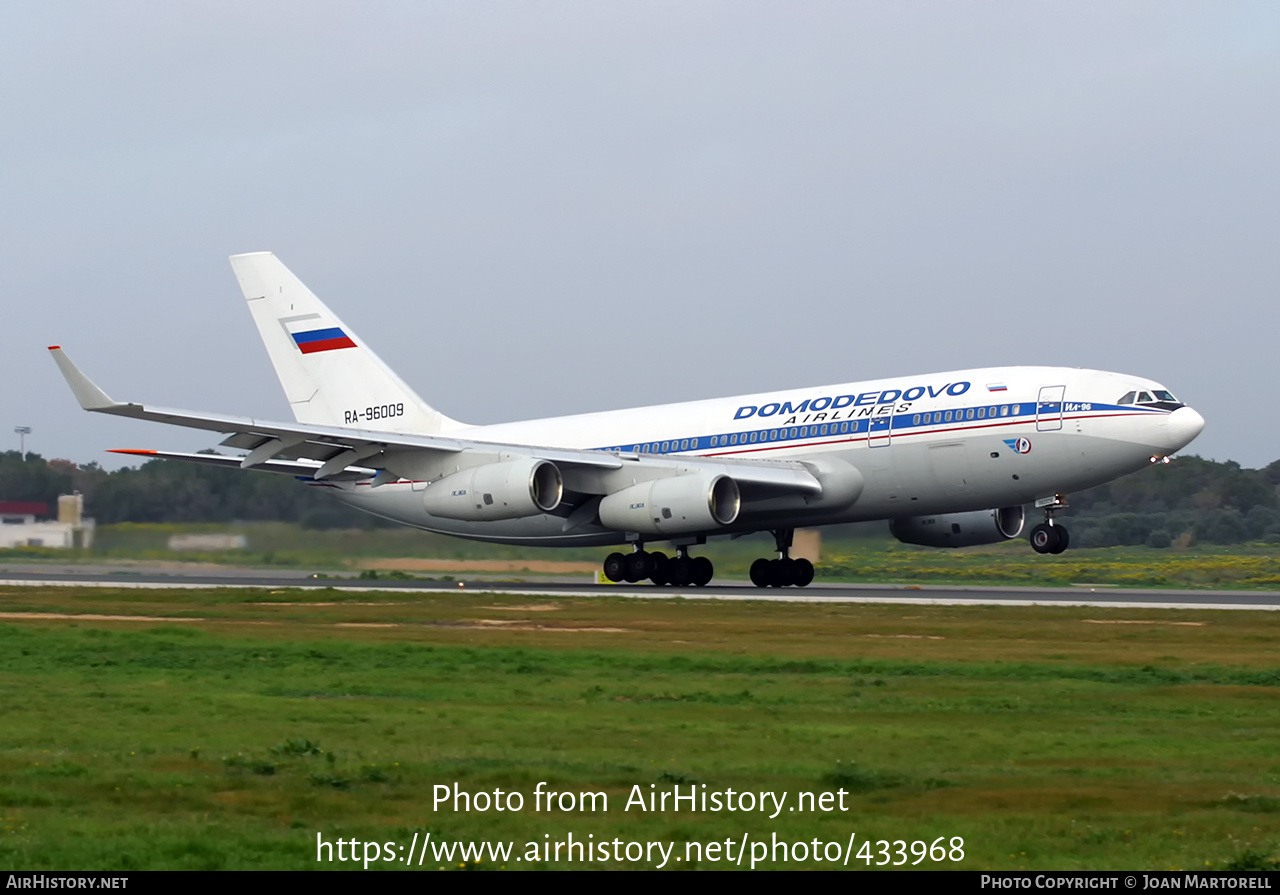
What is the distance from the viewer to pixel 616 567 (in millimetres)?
36250

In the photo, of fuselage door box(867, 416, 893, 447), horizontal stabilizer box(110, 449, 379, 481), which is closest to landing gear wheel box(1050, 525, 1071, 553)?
fuselage door box(867, 416, 893, 447)

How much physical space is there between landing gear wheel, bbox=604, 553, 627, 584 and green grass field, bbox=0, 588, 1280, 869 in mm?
11969

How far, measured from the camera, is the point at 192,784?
34.5 ft

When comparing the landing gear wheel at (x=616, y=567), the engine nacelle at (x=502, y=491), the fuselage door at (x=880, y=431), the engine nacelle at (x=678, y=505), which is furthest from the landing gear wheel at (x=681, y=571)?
the fuselage door at (x=880, y=431)

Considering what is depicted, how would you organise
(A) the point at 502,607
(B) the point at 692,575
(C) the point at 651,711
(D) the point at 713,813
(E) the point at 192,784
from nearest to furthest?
(D) the point at 713,813 → (E) the point at 192,784 → (C) the point at 651,711 → (A) the point at 502,607 → (B) the point at 692,575

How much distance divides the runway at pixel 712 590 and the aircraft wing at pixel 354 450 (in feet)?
8.18

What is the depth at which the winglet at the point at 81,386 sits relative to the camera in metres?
31.2

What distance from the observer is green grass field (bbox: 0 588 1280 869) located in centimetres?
920

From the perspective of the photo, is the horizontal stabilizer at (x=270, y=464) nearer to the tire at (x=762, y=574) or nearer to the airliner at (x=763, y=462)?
the airliner at (x=763, y=462)

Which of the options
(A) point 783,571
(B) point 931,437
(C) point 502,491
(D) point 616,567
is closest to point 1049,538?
(B) point 931,437

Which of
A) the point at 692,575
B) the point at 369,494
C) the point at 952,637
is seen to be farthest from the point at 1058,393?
the point at 369,494

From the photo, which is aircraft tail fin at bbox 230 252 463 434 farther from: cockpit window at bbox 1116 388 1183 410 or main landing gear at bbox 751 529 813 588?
cockpit window at bbox 1116 388 1183 410
